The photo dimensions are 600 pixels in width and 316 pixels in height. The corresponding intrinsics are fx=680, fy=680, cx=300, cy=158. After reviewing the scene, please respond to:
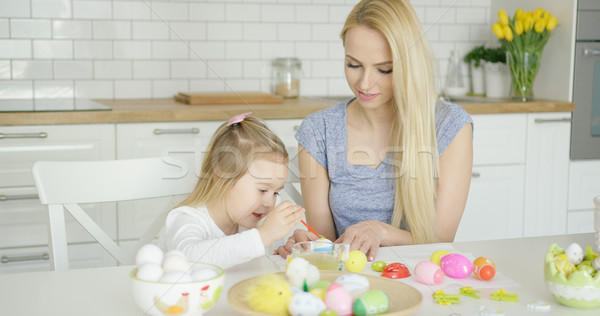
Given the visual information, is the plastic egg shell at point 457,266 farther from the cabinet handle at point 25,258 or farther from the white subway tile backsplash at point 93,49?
the white subway tile backsplash at point 93,49

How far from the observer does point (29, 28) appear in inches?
118

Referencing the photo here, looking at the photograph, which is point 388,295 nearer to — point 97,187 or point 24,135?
point 97,187

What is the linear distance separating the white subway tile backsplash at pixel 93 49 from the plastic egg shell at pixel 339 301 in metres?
2.43

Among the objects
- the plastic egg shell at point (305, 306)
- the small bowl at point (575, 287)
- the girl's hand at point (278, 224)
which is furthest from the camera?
the girl's hand at point (278, 224)

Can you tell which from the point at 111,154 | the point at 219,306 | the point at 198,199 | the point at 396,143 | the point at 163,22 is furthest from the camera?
the point at 163,22

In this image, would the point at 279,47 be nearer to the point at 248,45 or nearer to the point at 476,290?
the point at 248,45

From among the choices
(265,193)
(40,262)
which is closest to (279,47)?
(40,262)

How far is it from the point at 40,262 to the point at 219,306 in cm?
180

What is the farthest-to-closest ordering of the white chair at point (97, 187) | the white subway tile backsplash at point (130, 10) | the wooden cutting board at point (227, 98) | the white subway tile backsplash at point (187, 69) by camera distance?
the white subway tile backsplash at point (187, 69) < the white subway tile backsplash at point (130, 10) < the wooden cutting board at point (227, 98) < the white chair at point (97, 187)

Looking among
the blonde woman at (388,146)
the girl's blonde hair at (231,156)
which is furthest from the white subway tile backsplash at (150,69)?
the girl's blonde hair at (231,156)

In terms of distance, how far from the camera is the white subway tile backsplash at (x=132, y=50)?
3.12 metres

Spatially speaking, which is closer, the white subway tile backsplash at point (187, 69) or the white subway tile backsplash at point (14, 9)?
the white subway tile backsplash at point (14, 9)

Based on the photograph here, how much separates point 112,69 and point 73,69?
171mm

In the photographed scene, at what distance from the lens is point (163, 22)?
3158 mm
